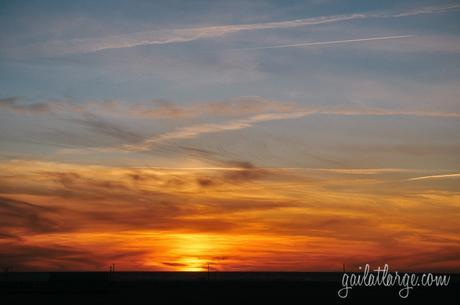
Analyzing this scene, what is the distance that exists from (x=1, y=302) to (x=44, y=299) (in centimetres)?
474

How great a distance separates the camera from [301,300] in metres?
61.7

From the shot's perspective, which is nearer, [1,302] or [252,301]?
[1,302]

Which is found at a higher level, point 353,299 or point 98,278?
point 98,278

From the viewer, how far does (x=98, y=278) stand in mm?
74188

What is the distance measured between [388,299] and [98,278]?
34026 millimetres

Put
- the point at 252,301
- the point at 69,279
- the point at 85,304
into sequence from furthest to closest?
the point at 69,279 < the point at 252,301 < the point at 85,304

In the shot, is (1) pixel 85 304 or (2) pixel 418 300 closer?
(1) pixel 85 304

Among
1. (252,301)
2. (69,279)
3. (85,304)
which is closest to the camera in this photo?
(85,304)

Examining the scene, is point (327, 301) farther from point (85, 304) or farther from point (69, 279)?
point (69, 279)

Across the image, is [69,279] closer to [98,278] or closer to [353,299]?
[98,278]

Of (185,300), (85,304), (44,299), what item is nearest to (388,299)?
(185,300)

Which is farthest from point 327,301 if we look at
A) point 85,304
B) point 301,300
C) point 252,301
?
point 85,304

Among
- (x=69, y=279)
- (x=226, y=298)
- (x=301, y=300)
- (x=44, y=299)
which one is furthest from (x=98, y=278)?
(x=301, y=300)

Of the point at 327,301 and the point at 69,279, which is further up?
the point at 69,279
